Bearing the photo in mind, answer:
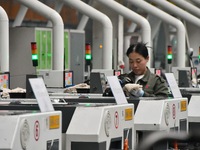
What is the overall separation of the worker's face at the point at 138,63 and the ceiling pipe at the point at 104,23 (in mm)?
12894

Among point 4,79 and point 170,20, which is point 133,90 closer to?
point 4,79

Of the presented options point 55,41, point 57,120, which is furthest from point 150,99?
point 55,41

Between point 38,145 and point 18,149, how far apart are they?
499 millimetres

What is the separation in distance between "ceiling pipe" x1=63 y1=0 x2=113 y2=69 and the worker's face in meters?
12.9

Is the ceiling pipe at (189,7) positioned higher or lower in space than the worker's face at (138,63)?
higher

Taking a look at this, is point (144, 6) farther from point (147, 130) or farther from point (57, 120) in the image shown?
point (57, 120)

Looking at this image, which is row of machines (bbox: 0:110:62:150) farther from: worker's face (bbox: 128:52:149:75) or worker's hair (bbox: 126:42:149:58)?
worker's hair (bbox: 126:42:149:58)

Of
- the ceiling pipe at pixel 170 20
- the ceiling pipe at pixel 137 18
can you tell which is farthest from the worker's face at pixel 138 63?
the ceiling pipe at pixel 170 20

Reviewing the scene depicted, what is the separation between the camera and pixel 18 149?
6.24m

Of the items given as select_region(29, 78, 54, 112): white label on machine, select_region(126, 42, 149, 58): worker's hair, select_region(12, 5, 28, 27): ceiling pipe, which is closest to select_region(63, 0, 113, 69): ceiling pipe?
select_region(12, 5, 28, 27): ceiling pipe

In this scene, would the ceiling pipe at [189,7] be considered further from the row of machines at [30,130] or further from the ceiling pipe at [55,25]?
the row of machines at [30,130]

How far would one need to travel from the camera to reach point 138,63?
11227 mm

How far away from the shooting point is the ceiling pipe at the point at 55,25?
72.1ft

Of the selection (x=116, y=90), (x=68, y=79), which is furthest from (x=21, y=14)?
(x=116, y=90)
